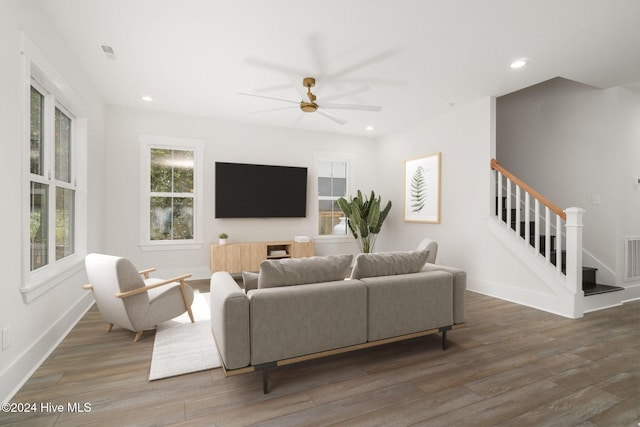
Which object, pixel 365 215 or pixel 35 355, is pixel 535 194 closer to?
pixel 365 215

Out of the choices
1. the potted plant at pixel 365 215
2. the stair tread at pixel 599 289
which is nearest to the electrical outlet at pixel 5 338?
the potted plant at pixel 365 215

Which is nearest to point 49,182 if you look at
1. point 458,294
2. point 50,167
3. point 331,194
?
point 50,167

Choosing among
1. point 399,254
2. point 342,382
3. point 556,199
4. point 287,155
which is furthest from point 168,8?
point 556,199

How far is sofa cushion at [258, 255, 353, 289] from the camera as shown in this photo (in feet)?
7.30

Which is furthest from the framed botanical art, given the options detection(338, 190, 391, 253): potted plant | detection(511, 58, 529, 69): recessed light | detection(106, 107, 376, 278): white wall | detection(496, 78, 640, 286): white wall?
detection(511, 58, 529, 69): recessed light

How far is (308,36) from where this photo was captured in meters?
2.88

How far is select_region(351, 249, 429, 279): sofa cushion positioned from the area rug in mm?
1371

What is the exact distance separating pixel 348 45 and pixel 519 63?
75.7 inches

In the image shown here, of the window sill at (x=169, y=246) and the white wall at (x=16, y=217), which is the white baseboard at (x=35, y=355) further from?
the window sill at (x=169, y=246)

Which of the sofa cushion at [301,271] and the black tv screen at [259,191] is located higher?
the black tv screen at [259,191]

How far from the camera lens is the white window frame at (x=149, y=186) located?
16.5ft

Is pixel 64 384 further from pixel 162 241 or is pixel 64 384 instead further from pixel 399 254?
pixel 162 241

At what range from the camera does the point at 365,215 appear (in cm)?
604

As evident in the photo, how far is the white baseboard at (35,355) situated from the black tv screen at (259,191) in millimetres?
2615
